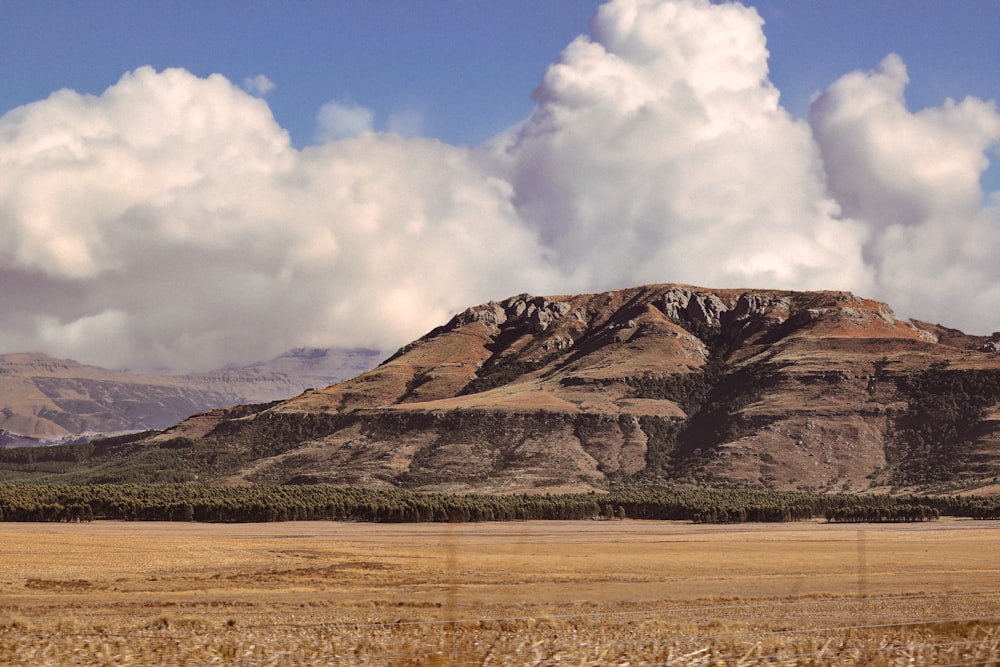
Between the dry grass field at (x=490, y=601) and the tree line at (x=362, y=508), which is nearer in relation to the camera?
the dry grass field at (x=490, y=601)

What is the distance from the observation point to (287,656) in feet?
106

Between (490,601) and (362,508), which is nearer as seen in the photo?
(490,601)

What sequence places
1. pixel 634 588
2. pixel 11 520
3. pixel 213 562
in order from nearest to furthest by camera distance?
1. pixel 634 588
2. pixel 213 562
3. pixel 11 520

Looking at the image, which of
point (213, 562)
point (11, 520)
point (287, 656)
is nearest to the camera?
point (287, 656)

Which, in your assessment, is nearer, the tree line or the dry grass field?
the dry grass field

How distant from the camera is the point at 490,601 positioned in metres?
51.4

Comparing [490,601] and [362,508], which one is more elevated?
[362,508]

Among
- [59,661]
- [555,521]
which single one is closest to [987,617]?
[59,661]

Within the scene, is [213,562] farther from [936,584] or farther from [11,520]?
[11,520]

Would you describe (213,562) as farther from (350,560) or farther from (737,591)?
(737,591)

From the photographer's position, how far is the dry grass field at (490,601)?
1268 inches

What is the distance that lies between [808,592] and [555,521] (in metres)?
125

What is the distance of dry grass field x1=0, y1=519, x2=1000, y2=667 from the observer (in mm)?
32219

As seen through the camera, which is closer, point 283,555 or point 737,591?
→ point 737,591
